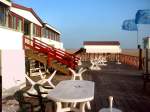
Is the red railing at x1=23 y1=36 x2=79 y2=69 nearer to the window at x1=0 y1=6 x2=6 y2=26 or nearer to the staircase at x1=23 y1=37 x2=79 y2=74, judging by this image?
the staircase at x1=23 y1=37 x2=79 y2=74

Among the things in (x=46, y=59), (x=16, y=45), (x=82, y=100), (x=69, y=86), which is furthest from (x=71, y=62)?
(x=82, y=100)

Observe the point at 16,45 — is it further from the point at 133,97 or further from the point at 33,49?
the point at 33,49

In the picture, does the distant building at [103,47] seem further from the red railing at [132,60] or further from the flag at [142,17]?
the flag at [142,17]

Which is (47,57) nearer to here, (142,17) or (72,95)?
(142,17)

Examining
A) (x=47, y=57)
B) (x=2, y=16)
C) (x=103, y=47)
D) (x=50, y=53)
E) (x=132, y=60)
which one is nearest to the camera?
(x=2, y=16)

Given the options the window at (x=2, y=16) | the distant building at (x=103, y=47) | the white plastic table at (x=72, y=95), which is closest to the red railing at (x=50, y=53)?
Result: the window at (x=2, y=16)

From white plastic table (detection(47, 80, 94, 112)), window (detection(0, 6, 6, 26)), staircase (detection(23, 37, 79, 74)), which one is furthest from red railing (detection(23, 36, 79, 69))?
white plastic table (detection(47, 80, 94, 112))

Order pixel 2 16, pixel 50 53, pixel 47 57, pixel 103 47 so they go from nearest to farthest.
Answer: pixel 2 16
pixel 47 57
pixel 50 53
pixel 103 47

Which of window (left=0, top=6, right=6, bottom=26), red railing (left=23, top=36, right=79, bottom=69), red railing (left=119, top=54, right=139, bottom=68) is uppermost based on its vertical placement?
window (left=0, top=6, right=6, bottom=26)

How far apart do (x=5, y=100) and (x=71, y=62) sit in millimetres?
14046

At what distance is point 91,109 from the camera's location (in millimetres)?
9289

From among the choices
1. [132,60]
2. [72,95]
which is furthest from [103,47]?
[72,95]

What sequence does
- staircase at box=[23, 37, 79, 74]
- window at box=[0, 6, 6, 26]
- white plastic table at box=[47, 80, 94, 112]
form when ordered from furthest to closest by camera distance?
staircase at box=[23, 37, 79, 74] < window at box=[0, 6, 6, 26] < white plastic table at box=[47, 80, 94, 112]

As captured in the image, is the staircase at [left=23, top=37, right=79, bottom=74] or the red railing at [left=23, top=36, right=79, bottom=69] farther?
the red railing at [left=23, top=36, right=79, bottom=69]
